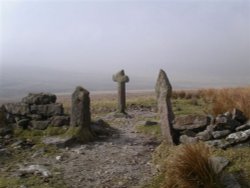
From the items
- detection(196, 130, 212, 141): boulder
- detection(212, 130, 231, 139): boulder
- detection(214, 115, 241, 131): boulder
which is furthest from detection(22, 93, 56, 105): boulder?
detection(212, 130, 231, 139): boulder

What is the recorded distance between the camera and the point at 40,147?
10.9 meters

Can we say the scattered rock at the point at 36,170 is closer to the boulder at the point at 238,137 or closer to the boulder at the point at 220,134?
the boulder at the point at 220,134

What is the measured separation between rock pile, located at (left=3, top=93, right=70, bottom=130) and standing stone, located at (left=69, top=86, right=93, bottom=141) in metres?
0.78

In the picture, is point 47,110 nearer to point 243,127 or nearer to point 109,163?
point 109,163

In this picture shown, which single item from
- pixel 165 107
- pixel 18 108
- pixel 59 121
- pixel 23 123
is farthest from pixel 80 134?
pixel 18 108

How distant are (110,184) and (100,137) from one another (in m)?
4.43

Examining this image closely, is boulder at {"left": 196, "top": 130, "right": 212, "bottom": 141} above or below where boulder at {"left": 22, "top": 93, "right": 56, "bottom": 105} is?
below

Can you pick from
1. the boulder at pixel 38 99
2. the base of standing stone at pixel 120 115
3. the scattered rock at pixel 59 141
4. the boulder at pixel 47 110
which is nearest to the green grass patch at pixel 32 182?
the scattered rock at pixel 59 141

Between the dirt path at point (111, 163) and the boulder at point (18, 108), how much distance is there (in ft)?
10.2

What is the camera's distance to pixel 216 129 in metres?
9.81

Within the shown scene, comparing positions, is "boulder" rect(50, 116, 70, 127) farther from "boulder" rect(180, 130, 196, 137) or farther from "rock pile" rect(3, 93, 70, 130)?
"boulder" rect(180, 130, 196, 137)

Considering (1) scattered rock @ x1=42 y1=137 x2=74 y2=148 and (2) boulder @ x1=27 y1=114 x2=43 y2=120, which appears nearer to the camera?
(1) scattered rock @ x1=42 y1=137 x2=74 y2=148

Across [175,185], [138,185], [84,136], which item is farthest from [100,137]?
[175,185]

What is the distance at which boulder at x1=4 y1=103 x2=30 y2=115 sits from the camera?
13.2 metres
